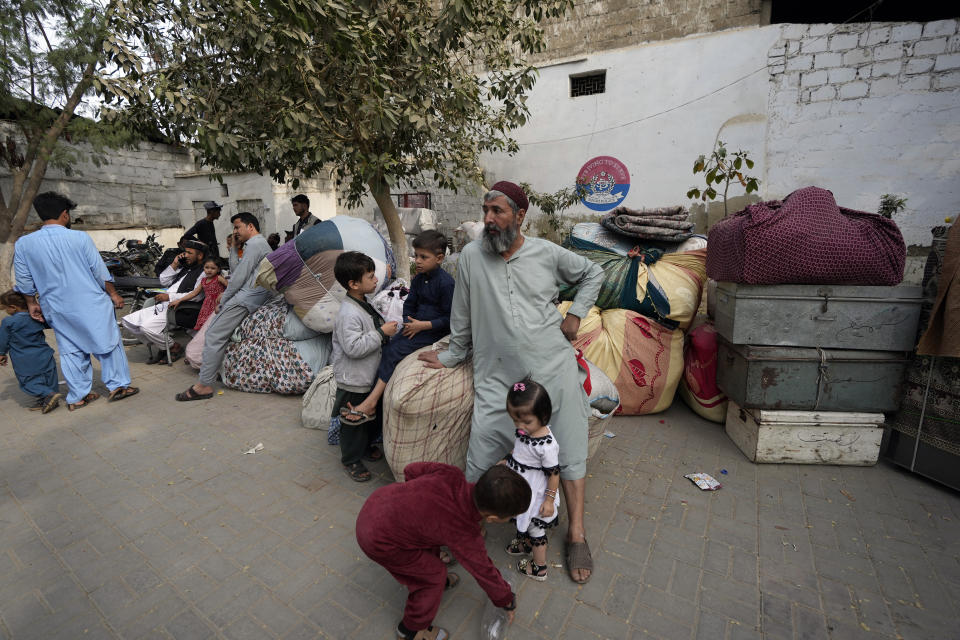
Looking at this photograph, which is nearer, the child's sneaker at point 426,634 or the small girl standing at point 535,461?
the child's sneaker at point 426,634

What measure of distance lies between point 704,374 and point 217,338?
4444mm

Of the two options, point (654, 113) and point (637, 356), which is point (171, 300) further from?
point (654, 113)

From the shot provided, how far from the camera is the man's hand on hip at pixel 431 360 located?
2.57 m

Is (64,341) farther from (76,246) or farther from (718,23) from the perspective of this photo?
(718,23)

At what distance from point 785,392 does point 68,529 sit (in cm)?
443

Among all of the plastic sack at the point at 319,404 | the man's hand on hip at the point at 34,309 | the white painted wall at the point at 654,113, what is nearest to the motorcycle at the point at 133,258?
Result: the man's hand on hip at the point at 34,309

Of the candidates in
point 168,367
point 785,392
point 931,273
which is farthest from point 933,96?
point 168,367

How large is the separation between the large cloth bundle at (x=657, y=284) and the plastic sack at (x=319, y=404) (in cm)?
211

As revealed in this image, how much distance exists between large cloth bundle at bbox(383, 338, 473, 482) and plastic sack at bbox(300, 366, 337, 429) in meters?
1.27

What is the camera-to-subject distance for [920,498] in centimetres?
267

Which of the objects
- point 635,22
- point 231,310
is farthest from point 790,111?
point 231,310

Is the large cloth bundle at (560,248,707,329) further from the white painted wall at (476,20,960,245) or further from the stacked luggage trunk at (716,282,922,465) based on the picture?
the white painted wall at (476,20,960,245)

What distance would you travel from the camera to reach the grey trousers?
14.4ft

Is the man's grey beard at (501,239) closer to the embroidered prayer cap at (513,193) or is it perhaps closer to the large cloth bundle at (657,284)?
the embroidered prayer cap at (513,193)
